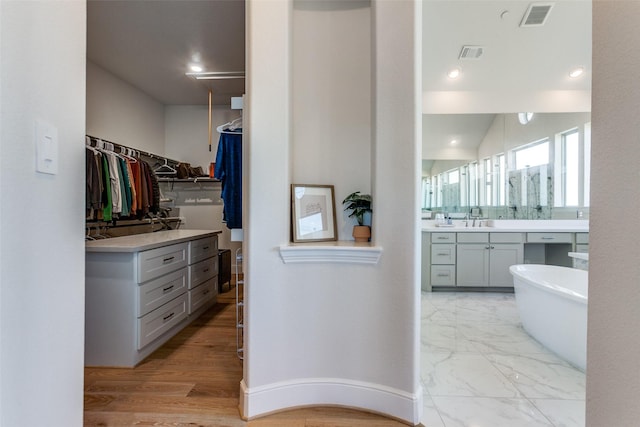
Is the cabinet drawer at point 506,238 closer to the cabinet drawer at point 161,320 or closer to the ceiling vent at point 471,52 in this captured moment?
the ceiling vent at point 471,52

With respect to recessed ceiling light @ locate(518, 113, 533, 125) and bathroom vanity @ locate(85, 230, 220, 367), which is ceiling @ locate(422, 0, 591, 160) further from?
bathroom vanity @ locate(85, 230, 220, 367)

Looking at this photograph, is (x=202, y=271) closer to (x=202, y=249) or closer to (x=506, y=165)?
(x=202, y=249)

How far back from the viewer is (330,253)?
1532 mm

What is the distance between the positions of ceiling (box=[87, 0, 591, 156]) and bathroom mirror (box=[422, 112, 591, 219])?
5 cm

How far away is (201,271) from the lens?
292 cm

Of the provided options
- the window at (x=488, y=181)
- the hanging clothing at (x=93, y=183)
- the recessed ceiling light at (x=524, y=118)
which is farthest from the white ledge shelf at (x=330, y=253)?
the recessed ceiling light at (x=524, y=118)

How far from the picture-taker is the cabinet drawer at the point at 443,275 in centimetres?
372

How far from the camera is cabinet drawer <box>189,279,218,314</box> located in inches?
107

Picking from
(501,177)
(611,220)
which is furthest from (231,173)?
(501,177)

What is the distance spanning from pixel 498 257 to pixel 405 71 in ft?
10.3

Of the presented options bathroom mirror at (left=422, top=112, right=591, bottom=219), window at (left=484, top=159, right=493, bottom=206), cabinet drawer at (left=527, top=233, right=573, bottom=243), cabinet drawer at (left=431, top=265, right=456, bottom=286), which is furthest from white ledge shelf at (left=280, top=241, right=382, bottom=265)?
window at (left=484, top=159, right=493, bottom=206)

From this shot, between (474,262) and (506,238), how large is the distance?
19.9 inches

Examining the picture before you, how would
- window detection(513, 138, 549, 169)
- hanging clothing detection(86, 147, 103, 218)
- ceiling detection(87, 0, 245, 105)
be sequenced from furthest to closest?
window detection(513, 138, 549, 169) < hanging clothing detection(86, 147, 103, 218) < ceiling detection(87, 0, 245, 105)

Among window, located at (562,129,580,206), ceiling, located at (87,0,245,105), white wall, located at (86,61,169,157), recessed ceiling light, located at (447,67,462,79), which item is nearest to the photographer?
ceiling, located at (87,0,245,105)
